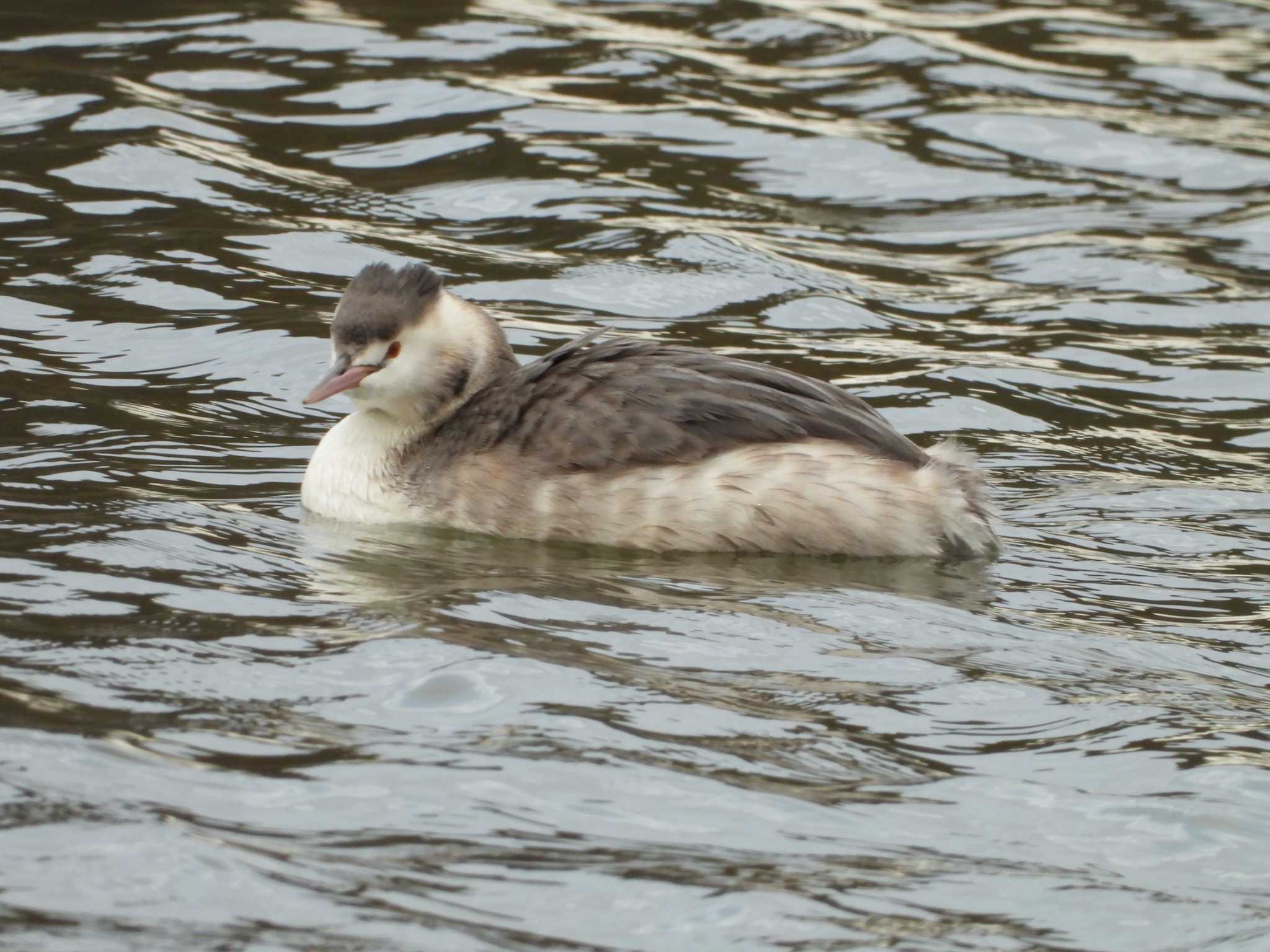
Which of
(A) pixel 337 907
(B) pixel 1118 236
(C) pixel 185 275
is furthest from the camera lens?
(B) pixel 1118 236

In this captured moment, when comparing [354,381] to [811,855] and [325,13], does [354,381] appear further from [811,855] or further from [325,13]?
[325,13]

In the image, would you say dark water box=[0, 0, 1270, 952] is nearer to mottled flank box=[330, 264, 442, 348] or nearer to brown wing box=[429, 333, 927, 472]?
brown wing box=[429, 333, 927, 472]

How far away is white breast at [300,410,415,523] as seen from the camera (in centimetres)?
688

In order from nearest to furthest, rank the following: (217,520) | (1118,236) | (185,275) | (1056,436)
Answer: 1. (217,520)
2. (1056,436)
3. (185,275)
4. (1118,236)

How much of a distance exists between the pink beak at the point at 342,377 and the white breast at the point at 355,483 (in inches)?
9.6

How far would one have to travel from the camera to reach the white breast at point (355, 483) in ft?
22.6

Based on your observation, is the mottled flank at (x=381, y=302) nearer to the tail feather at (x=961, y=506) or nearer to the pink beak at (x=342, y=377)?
the pink beak at (x=342, y=377)

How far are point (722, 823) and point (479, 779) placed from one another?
1.81 ft

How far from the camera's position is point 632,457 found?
654 cm

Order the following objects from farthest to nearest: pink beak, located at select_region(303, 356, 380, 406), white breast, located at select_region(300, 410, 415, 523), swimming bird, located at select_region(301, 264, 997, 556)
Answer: white breast, located at select_region(300, 410, 415, 523), pink beak, located at select_region(303, 356, 380, 406), swimming bird, located at select_region(301, 264, 997, 556)

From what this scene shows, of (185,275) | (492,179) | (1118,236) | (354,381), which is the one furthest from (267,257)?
(1118,236)

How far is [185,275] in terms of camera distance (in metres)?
9.26

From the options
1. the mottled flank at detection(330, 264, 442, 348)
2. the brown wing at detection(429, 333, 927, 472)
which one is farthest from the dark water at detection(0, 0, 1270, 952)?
the mottled flank at detection(330, 264, 442, 348)

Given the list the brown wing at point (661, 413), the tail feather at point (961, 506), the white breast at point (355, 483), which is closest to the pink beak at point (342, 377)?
the white breast at point (355, 483)
